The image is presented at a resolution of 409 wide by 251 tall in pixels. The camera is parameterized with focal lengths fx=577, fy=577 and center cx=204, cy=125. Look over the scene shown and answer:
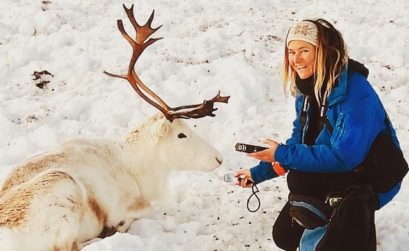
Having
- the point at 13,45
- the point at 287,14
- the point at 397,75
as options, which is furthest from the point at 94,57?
the point at 397,75

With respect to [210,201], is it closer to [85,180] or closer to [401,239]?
[85,180]

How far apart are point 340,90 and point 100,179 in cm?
240

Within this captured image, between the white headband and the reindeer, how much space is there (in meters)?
1.40

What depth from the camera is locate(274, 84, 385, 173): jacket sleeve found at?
3.69m

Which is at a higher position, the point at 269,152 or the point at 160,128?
the point at 269,152

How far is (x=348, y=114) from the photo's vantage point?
370cm

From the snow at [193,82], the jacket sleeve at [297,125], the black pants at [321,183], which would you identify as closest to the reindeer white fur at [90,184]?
the snow at [193,82]

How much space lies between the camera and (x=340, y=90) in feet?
12.4

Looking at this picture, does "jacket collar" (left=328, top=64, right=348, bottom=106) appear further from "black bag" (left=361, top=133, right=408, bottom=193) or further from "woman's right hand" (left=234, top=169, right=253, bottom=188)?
"woman's right hand" (left=234, top=169, right=253, bottom=188)

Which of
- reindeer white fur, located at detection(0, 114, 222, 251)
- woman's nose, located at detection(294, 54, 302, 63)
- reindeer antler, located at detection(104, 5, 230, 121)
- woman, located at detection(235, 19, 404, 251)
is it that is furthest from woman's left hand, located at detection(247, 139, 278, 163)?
reindeer white fur, located at detection(0, 114, 222, 251)

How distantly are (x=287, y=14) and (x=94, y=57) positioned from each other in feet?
12.3

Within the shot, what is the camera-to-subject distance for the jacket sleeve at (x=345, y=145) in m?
3.69

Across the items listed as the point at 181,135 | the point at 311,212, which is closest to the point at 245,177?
the point at 311,212

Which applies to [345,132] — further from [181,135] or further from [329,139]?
[181,135]
